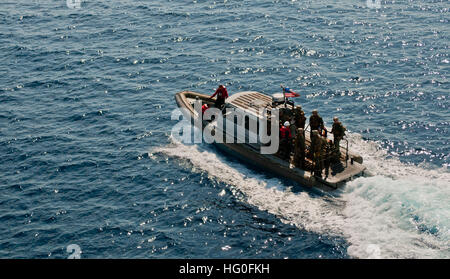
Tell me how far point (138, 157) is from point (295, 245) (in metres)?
14.5

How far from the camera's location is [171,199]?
114 feet

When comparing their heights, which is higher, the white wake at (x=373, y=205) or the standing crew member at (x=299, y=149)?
the standing crew member at (x=299, y=149)

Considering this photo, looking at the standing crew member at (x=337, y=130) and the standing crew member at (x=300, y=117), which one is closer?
the standing crew member at (x=337, y=130)

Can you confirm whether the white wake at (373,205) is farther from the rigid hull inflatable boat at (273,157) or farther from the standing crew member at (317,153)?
the standing crew member at (317,153)

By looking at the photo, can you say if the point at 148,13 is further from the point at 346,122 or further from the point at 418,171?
the point at 418,171

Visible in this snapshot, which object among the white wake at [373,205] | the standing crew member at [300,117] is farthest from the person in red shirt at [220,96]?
the standing crew member at [300,117]
